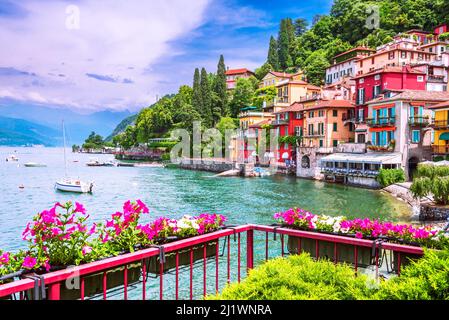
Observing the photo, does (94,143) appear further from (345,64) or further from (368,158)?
(368,158)

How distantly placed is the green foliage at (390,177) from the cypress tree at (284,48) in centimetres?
6366

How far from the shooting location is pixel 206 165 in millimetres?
70500

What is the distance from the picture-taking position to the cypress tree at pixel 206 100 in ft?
290

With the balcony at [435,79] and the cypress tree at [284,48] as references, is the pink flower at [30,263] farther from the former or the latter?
the cypress tree at [284,48]

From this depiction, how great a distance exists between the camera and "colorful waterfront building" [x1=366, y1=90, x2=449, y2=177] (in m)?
38.9

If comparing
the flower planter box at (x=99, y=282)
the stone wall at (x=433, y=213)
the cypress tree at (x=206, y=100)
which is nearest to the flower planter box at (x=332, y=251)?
the flower planter box at (x=99, y=282)

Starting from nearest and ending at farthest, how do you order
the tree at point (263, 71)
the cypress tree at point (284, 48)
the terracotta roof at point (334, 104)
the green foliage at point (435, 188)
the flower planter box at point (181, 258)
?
the flower planter box at point (181, 258)
the green foliage at point (435, 188)
the terracotta roof at point (334, 104)
the cypress tree at point (284, 48)
the tree at point (263, 71)

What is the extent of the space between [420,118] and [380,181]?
23.2 feet

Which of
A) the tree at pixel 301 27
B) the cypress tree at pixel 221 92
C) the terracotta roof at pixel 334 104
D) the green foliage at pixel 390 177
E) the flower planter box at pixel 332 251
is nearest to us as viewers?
the flower planter box at pixel 332 251

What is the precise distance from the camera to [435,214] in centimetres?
2252

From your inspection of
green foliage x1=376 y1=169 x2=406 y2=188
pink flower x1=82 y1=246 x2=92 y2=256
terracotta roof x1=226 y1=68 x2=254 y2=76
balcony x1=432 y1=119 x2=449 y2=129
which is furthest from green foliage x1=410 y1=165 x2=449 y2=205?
terracotta roof x1=226 y1=68 x2=254 y2=76

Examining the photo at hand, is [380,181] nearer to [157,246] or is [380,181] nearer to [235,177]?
[235,177]

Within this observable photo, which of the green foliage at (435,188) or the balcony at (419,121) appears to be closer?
the green foliage at (435,188)

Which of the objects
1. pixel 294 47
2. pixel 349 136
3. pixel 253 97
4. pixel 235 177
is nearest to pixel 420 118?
pixel 349 136
